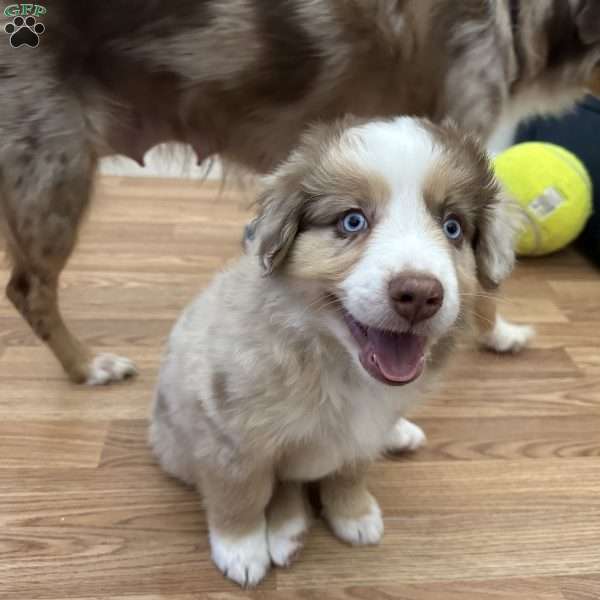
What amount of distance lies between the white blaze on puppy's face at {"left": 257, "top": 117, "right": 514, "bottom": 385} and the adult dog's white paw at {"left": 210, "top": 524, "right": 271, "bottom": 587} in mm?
455

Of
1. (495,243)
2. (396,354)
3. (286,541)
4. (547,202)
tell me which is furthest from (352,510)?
(547,202)

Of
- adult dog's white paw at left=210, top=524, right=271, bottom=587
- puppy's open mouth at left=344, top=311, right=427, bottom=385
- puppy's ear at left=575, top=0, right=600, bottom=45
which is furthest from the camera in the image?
puppy's ear at left=575, top=0, right=600, bottom=45

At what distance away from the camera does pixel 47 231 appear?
1.38 metres

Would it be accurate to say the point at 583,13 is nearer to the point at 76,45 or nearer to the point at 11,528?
the point at 76,45

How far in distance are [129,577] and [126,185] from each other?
2027 millimetres

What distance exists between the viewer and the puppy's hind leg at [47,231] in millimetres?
1309

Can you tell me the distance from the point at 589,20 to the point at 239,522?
4.58 feet

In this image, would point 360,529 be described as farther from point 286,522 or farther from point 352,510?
point 286,522

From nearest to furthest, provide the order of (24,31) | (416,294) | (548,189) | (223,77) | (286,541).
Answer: (416,294) → (286,541) → (24,31) → (223,77) → (548,189)

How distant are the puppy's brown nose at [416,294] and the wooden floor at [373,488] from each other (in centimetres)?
62

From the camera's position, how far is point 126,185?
9.02 ft

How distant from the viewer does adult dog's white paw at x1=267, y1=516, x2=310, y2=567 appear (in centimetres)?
111

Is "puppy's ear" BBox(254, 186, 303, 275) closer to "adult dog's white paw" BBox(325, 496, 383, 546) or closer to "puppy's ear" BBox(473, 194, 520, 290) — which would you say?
"puppy's ear" BBox(473, 194, 520, 290)

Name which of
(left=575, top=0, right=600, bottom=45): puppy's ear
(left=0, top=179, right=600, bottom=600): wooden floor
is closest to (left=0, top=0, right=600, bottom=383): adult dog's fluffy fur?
(left=575, top=0, right=600, bottom=45): puppy's ear
